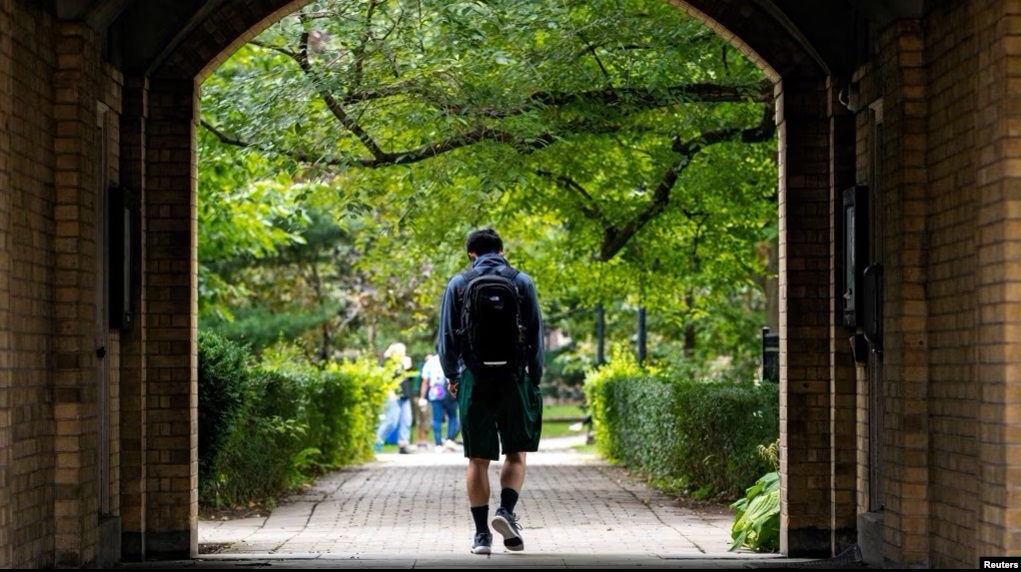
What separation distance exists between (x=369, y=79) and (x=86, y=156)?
4746mm

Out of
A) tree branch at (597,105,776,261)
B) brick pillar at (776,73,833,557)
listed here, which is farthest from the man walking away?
tree branch at (597,105,776,261)

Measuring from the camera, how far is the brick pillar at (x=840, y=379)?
9.29 meters

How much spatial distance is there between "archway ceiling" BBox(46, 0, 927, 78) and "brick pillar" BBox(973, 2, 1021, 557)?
249 centimetres

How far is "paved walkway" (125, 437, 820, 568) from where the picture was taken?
28.5ft

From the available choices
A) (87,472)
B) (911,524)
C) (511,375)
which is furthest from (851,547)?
(87,472)

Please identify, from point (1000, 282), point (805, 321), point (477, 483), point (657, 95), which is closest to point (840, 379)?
point (805, 321)

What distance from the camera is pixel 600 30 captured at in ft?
41.3

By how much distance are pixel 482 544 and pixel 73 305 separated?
286 cm

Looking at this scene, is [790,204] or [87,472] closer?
[87,472]

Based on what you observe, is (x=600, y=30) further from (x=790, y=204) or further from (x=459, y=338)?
(x=459, y=338)

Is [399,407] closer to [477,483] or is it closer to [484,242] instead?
[484,242]

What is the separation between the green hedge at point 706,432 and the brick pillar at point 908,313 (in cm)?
569

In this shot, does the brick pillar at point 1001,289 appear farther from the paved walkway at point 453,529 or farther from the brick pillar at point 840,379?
the brick pillar at point 840,379

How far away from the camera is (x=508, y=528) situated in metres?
9.13
